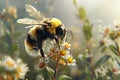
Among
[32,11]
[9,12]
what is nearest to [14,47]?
[9,12]

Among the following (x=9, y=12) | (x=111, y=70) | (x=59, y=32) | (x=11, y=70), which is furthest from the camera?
(x=9, y=12)

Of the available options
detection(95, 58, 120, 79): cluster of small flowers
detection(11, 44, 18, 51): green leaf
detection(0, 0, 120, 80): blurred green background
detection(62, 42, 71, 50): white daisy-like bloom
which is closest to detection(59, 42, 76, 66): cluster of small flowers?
detection(62, 42, 71, 50): white daisy-like bloom

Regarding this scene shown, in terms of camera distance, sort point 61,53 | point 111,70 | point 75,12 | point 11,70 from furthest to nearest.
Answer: point 75,12, point 111,70, point 61,53, point 11,70

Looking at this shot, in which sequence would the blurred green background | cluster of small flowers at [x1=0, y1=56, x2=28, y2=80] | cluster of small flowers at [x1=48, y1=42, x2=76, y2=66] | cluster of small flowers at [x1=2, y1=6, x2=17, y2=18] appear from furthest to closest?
the blurred green background < cluster of small flowers at [x1=2, y1=6, x2=17, y2=18] < cluster of small flowers at [x1=48, y1=42, x2=76, y2=66] < cluster of small flowers at [x1=0, y1=56, x2=28, y2=80]

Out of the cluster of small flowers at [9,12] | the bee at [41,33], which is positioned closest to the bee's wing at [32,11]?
the bee at [41,33]

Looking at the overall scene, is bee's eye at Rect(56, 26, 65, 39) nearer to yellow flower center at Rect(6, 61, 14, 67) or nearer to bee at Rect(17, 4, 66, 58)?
bee at Rect(17, 4, 66, 58)

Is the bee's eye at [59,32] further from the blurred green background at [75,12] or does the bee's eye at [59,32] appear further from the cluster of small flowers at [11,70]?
A: the blurred green background at [75,12]

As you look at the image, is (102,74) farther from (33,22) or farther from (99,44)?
(33,22)

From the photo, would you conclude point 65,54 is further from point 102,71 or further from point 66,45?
point 102,71

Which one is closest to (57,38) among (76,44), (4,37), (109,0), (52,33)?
(52,33)

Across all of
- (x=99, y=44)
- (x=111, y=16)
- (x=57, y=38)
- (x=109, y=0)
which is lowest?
(x=57, y=38)

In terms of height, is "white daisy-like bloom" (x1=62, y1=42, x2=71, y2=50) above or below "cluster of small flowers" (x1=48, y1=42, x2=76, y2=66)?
above
